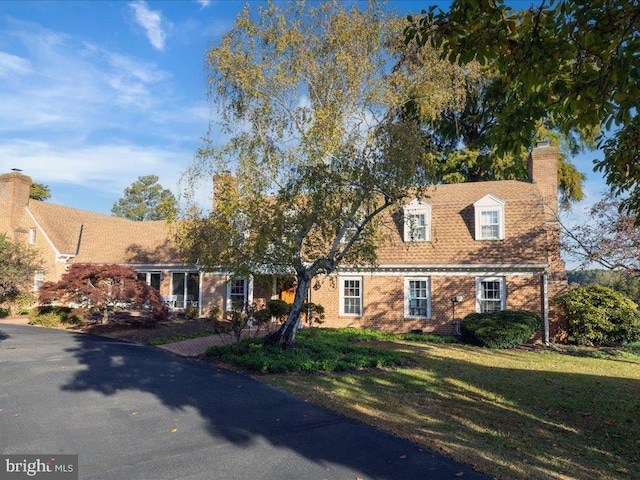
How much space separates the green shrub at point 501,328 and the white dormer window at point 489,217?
12.3ft

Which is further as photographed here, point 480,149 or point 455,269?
point 480,149

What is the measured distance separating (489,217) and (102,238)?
2371cm

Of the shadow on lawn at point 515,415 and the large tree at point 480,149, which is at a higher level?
the large tree at point 480,149

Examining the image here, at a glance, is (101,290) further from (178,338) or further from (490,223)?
(490,223)

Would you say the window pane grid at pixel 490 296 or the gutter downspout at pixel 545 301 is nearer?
A: the gutter downspout at pixel 545 301

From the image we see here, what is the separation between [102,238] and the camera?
2903cm

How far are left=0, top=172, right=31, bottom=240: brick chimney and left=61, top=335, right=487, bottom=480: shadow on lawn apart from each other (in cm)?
2091

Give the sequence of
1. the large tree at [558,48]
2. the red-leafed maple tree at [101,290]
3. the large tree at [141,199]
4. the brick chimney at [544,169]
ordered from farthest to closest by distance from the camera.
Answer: the large tree at [141,199], the brick chimney at [544,169], the red-leafed maple tree at [101,290], the large tree at [558,48]

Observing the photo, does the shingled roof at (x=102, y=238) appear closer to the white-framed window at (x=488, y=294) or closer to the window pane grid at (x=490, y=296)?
the white-framed window at (x=488, y=294)

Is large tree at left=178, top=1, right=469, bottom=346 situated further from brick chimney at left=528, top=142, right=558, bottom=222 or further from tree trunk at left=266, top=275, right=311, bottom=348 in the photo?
brick chimney at left=528, top=142, right=558, bottom=222

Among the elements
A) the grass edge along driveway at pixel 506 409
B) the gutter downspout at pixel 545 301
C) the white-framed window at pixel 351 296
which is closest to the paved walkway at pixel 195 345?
the grass edge along driveway at pixel 506 409

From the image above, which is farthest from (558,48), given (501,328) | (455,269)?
(455,269)

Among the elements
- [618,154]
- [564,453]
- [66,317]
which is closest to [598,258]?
[618,154]

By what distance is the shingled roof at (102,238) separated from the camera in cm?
2620
